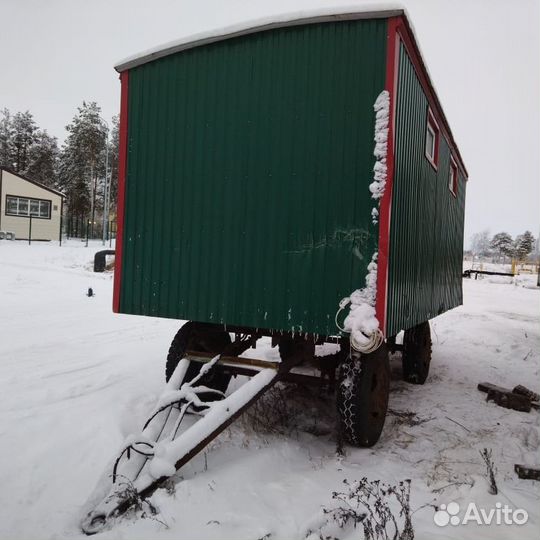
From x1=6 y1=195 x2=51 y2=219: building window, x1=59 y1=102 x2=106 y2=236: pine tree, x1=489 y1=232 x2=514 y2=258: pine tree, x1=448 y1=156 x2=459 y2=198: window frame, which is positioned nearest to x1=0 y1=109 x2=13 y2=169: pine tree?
x1=59 y1=102 x2=106 y2=236: pine tree

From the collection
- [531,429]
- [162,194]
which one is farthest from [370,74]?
[531,429]

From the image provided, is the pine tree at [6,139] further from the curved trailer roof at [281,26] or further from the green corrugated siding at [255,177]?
the green corrugated siding at [255,177]

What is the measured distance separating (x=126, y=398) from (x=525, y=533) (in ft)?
13.0

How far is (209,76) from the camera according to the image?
15.1 ft

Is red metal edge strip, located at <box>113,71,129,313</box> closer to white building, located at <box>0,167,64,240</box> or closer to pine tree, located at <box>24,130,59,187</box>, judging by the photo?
white building, located at <box>0,167,64,240</box>

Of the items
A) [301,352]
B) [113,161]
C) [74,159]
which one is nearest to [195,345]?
[301,352]

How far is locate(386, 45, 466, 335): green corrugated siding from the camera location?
4.29m

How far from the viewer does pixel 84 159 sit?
41906 millimetres

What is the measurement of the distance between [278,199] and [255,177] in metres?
0.35

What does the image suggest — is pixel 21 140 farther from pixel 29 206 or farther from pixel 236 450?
pixel 236 450

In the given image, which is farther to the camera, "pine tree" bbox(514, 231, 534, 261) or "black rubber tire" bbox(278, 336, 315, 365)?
"pine tree" bbox(514, 231, 534, 261)

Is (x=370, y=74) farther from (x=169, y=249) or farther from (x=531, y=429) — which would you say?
(x=531, y=429)

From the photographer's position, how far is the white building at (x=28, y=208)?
2647 centimetres

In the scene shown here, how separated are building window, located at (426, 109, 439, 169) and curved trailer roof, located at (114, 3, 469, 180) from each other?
0.80 metres
